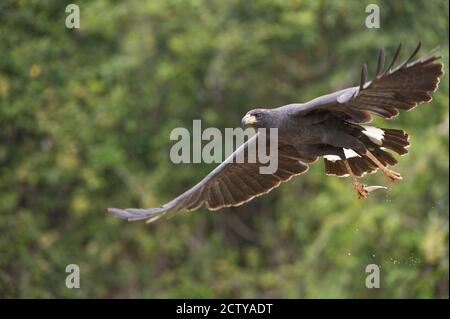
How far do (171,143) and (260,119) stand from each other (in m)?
9.30

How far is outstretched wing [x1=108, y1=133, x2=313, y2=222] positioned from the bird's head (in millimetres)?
543

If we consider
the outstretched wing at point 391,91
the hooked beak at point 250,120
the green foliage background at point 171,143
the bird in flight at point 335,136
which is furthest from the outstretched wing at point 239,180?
the green foliage background at point 171,143

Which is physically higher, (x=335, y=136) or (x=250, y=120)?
(x=250, y=120)

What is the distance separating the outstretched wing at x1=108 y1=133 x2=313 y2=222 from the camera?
1038cm

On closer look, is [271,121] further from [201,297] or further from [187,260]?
[187,260]

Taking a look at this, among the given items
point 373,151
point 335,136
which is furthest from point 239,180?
point 335,136

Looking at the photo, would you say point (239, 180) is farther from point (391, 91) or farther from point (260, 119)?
point (391, 91)

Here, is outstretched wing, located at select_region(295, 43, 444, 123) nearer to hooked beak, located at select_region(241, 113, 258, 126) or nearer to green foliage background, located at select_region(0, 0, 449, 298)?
hooked beak, located at select_region(241, 113, 258, 126)

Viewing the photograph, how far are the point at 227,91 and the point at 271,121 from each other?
32.8ft

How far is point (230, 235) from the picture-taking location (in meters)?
20.3

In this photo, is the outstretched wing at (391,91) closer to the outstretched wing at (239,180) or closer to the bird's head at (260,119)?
the bird's head at (260,119)

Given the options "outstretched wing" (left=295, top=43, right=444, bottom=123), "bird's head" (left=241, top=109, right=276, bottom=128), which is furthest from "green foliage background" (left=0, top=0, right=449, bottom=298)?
"outstretched wing" (left=295, top=43, right=444, bottom=123)

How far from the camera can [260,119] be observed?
962 centimetres

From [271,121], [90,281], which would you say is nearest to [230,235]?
[90,281]
